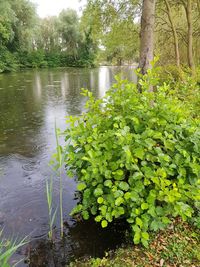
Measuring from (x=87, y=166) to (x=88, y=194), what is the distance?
264 mm

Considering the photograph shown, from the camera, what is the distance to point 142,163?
7.44 ft

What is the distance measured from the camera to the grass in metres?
2.14

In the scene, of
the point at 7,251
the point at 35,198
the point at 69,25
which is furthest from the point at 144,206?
the point at 69,25

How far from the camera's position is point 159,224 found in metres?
2.23

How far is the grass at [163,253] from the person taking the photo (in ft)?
7.03

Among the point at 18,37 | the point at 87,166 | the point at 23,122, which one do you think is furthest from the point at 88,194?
the point at 18,37

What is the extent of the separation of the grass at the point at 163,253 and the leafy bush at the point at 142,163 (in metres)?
0.15

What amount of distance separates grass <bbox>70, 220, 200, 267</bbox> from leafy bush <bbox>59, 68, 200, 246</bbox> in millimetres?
153

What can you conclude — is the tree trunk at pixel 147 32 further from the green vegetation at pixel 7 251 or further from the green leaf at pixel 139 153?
the green vegetation at pixel 7 251

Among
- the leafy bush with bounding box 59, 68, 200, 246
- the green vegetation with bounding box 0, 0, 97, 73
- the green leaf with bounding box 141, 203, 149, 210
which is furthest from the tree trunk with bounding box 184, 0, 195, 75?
the green vegetation with bounding box 0, 0, 97, 73

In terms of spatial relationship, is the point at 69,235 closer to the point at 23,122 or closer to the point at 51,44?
the point at 23,122

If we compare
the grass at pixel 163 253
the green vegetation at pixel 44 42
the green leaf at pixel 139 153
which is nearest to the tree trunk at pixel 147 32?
the green leaf at pixel 139 153

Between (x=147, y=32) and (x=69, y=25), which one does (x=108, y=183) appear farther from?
(x=69, y=25)

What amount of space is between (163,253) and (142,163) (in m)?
0.80
